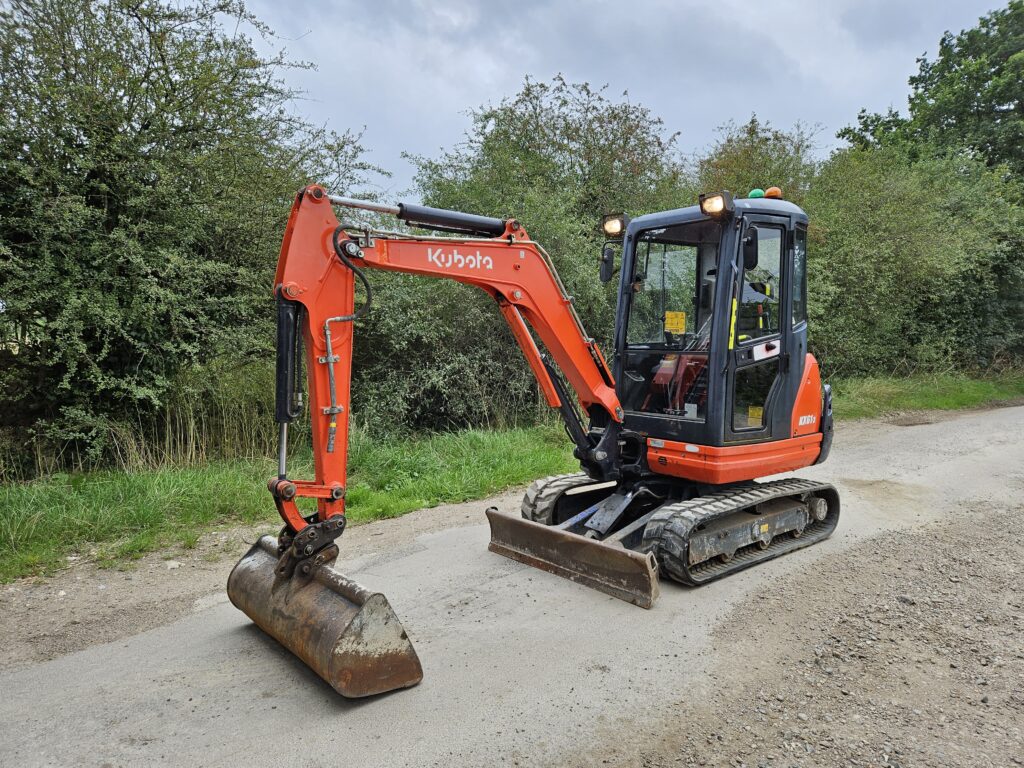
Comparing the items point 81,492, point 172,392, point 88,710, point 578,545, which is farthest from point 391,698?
point 172,392

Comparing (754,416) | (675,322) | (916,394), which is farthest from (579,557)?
(916,394)

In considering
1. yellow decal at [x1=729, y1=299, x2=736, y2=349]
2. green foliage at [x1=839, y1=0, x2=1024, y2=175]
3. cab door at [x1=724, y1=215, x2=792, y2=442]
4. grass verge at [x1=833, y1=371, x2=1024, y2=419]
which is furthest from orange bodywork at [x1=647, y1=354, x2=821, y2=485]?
green foliage at [x1=839, y1=0, x2=1024, y2=175]

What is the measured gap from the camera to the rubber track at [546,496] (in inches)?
204

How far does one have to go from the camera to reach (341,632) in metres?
3.03

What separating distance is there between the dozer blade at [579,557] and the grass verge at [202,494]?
1.67 m

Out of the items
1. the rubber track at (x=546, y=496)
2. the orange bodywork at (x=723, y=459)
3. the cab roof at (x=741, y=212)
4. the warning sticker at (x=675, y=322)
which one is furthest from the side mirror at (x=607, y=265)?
the rubber track at (x=546, y=496)

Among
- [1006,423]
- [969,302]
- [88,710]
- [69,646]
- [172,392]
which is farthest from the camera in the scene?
[969,302]

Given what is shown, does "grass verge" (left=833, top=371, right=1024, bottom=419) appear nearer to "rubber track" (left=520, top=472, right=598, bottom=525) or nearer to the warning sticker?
the warning sticker

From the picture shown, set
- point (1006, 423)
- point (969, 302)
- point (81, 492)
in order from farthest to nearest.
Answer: point (969, 302), point (1006, 423), point (81, 492)

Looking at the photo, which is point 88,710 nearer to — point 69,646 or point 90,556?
point 69,646

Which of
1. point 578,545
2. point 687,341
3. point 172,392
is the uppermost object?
point 687,341

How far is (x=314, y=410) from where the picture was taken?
3.40m

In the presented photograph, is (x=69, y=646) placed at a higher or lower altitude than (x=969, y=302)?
lower

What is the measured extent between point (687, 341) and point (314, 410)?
2.87 meters
